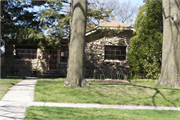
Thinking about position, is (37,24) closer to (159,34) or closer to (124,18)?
(159,34)

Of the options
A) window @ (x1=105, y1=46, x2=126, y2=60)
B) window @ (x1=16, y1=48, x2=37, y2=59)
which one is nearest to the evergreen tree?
window @ (x1=105, y1=46, x2=126, y2=60)

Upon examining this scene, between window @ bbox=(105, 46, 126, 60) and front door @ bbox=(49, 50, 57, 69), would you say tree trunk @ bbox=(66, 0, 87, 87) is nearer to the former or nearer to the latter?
window @ bbox=(105, 46, 126, 60)

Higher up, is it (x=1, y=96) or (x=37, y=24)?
(x=37, y=24)

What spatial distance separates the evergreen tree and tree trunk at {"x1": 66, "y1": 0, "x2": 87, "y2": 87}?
25.1 feet

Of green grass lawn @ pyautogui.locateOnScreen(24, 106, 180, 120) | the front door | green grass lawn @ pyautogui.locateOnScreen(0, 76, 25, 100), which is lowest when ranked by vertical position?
green grass lawn @ pyautogui.locateOnScreen(24, 106, 180, 120)

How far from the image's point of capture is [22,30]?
582 inches

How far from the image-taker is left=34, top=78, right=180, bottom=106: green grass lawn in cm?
747

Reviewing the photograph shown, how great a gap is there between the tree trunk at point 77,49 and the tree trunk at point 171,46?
14.2 feet

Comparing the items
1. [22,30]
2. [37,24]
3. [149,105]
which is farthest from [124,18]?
[149,105]

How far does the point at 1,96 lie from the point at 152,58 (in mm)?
11372

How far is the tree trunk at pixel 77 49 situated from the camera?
29.1ft

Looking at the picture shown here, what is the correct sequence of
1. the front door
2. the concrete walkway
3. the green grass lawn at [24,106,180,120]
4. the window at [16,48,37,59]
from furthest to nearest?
1. the front door
2. the window at [16,48,37,59]
3. the concrete walkway
4. the green grass lawn at [24,106,180,120]

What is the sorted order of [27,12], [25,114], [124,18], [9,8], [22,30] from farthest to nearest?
1. [124,18]
2. [27,12]
3. [9,8]
4. [22,30]
5. [25,114]

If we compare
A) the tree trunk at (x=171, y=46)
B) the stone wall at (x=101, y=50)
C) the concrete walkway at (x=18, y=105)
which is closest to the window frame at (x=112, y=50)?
the stone wall at (x=101, y=50)
